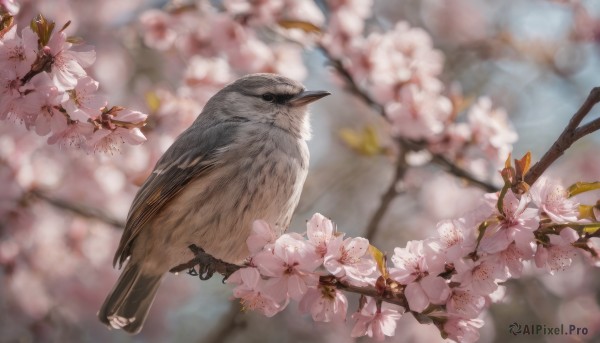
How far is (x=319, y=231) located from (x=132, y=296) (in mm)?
1998

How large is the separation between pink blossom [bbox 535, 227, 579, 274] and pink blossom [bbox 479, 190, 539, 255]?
2.7 inches

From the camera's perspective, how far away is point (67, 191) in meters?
5.63

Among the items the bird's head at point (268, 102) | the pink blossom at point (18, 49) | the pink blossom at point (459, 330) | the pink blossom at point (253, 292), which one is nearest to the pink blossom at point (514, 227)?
the pink blossom at point (459, 330)

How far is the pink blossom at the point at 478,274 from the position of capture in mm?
2385

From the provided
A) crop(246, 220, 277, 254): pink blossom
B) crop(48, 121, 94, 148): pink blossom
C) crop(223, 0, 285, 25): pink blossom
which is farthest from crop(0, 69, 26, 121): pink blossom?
crop(223, 0, 285, 25): pink blossom

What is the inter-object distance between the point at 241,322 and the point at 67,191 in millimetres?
1953

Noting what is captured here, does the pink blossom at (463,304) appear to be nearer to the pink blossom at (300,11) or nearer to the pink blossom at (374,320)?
the pink blossom at (374,320)

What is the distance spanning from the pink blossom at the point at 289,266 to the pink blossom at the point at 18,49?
3.55 ft

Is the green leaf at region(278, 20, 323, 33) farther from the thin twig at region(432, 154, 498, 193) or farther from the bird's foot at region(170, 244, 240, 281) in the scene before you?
the bird's foot at region(170, 244, 240, 281)

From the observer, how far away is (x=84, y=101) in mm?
2613

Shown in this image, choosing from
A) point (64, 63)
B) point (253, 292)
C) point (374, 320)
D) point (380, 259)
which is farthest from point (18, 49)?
point (374, 320)

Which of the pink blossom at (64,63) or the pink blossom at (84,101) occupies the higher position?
the pink blossom at (64,63)

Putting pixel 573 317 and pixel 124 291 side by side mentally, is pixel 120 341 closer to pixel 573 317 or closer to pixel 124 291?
pixel 124 291

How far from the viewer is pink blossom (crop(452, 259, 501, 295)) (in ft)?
7.82
